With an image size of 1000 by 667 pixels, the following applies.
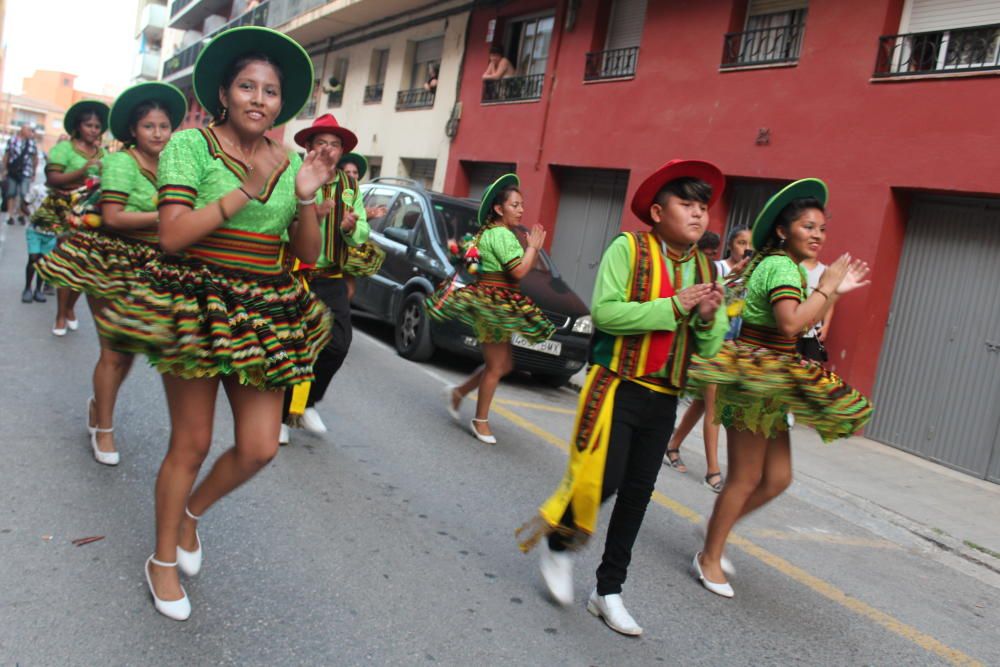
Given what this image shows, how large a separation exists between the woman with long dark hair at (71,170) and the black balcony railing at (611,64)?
344 inches

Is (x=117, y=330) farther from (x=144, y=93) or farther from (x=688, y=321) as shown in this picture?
(x=144, y=93)

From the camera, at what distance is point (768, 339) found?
3.93 m

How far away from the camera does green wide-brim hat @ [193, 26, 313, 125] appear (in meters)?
2.93

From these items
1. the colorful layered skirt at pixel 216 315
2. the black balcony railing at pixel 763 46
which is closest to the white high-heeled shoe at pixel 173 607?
the colorful layered skirt at pixel 216 315

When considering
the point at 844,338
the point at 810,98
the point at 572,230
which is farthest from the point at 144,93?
the point at 572,230

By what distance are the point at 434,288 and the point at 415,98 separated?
12.7m

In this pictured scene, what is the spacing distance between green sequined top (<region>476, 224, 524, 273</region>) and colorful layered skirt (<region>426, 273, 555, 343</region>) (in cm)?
13

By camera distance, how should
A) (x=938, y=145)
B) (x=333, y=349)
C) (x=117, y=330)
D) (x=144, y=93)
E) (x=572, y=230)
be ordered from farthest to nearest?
(x=572, y=230), (x=938, y=145), (x=333, y=349), (x=144, y=93), (x=117, y=330)

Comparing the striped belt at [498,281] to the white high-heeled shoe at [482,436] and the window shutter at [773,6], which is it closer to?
the white high-heeled shoe at [482,436]

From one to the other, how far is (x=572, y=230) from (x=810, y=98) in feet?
17.3

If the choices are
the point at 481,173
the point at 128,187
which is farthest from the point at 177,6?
the point at 128,187

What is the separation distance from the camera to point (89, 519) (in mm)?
3996

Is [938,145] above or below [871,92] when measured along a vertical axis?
below

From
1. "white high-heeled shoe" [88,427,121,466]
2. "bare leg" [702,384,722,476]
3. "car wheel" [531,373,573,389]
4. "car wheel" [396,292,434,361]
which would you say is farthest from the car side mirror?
"white high-heeled shoe" [88,427,121,466]
